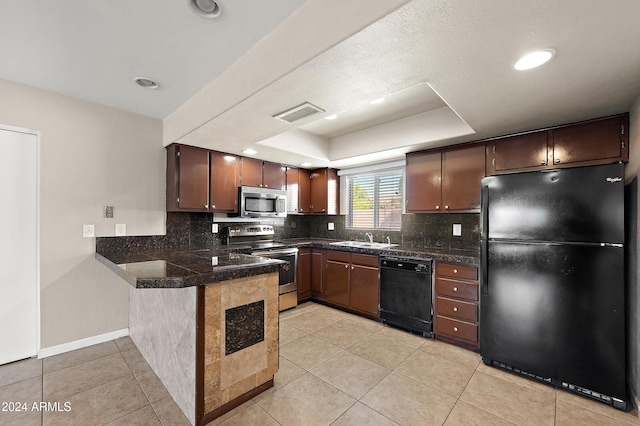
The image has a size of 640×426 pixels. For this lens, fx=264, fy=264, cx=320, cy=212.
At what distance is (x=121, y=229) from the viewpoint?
9.75ft

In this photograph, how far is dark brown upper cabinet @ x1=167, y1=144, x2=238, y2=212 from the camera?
3193 millimetres

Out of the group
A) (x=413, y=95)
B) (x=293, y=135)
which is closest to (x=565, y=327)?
(x=413, y=95)

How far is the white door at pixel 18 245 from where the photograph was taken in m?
2.43

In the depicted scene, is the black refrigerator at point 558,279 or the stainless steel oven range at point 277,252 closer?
the black refrigerator at point 558,279

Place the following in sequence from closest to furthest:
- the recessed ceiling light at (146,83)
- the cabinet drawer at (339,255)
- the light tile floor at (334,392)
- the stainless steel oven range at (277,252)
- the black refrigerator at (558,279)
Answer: the light tile floor at (334,392) → the black refrigerator at (558,279) → the recessed ceiling light at (146,83) → the stainless steel oven range at (277,252) → the cabinet drawer at (339,255)

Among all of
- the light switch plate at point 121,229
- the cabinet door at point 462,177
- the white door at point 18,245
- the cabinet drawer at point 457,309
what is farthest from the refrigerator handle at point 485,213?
the white door at point 18,245

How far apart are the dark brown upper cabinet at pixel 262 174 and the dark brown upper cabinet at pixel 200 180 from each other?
0.54ft

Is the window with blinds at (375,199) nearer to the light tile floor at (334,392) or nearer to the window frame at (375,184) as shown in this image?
the window frame at (375,184)

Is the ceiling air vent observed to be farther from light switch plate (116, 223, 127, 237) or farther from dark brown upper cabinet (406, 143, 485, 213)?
light switch plate (116, 223, 127, 237)

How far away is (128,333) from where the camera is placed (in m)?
3.04

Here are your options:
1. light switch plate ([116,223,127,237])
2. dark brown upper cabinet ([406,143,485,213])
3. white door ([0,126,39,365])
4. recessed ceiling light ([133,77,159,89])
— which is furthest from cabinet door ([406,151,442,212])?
white door ([0,126,39,365])

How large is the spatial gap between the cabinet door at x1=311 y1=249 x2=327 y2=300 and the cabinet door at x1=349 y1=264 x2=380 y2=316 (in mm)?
546

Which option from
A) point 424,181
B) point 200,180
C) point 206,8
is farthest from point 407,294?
point 206,8

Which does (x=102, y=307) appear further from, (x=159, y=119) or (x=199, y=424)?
(x=159, y=119)
